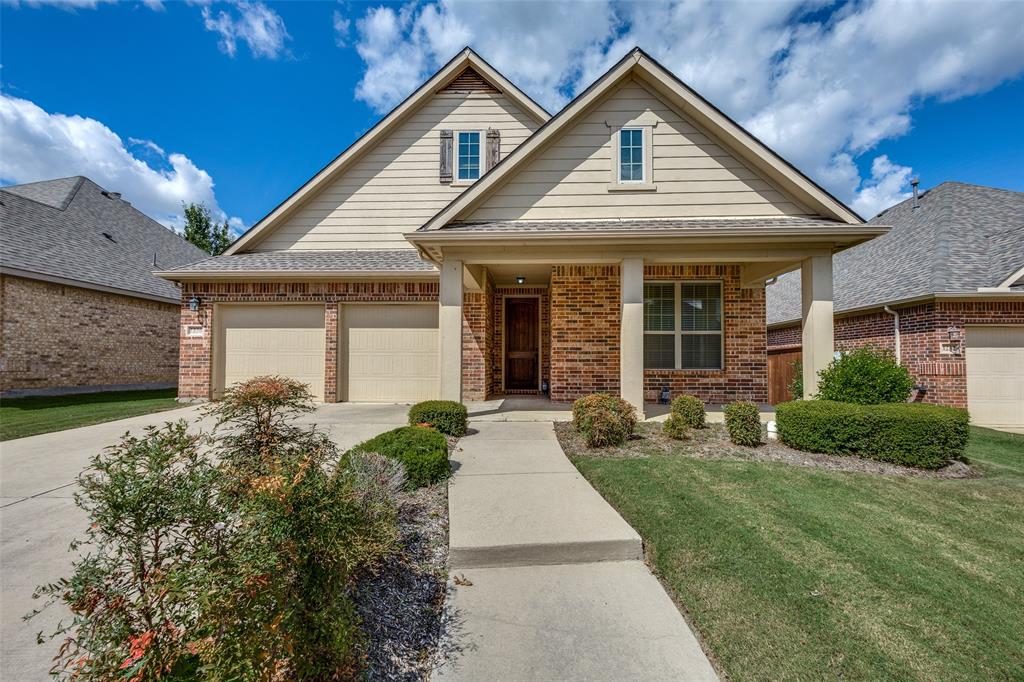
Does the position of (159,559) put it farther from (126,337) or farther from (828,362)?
(126,337)

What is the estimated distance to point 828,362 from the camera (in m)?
6.62

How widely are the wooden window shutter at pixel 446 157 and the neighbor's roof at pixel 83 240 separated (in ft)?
26.4

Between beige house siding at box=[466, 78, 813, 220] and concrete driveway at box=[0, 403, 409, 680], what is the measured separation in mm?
4684

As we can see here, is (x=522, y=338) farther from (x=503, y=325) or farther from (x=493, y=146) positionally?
(x=493, y=146)

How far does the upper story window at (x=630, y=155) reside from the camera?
7.64m

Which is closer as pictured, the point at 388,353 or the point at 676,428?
the point at 676,428

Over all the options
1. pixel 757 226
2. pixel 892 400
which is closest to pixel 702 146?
pixel 757 226

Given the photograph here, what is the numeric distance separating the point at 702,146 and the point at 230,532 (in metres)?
8.67

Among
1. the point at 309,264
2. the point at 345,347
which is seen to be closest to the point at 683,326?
the point at 345,347

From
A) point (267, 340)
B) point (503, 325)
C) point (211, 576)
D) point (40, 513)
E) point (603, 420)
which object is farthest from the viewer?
point (503, 325)

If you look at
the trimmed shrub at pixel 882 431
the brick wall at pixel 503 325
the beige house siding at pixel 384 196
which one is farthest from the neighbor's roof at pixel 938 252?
the beige house siding at pixel 384 196

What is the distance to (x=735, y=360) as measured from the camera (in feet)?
28.8

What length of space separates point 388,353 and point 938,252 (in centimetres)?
1320

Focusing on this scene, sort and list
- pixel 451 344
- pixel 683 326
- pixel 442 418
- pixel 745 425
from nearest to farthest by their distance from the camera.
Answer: pixel 745 425, pixel 442 418, pixel 451 344, pixel 683 326
